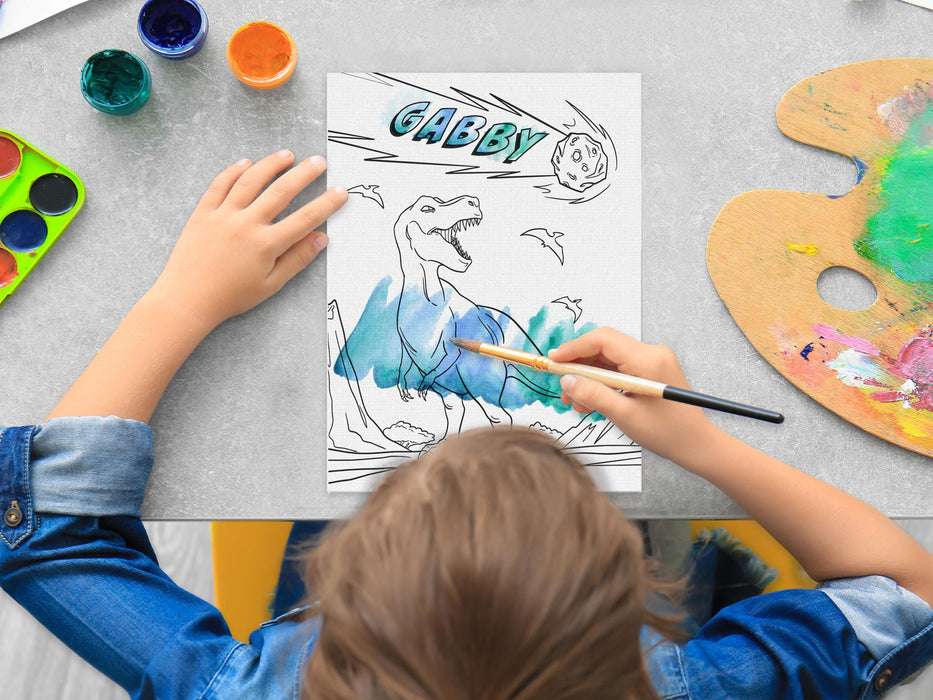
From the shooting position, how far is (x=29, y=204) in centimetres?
64

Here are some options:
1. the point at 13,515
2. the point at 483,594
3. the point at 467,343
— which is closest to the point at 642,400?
the point at 467,343

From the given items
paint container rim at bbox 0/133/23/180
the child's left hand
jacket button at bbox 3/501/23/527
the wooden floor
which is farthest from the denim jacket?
the wooden floor

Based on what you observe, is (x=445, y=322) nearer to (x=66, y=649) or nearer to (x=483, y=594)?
(x=483, y=594)

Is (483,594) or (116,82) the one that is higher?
(116,82)

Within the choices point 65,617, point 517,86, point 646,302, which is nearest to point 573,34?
point 517,86

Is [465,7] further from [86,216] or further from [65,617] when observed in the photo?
[65,617]

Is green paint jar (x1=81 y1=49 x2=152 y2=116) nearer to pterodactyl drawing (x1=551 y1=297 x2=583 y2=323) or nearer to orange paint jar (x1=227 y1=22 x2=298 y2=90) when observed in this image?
orange paint jar (x1=227 y1=22 x2=298 y2=90)

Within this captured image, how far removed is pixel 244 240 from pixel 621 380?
13.4 inches

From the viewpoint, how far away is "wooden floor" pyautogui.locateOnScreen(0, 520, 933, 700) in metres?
1.09

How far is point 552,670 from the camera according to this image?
38cm

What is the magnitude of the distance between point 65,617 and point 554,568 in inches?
16.1

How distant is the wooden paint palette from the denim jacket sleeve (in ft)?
1.55

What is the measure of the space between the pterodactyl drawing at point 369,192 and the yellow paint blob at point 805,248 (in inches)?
14.4

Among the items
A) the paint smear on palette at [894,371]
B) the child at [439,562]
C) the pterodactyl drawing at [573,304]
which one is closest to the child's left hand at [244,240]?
the child at [439,562]
